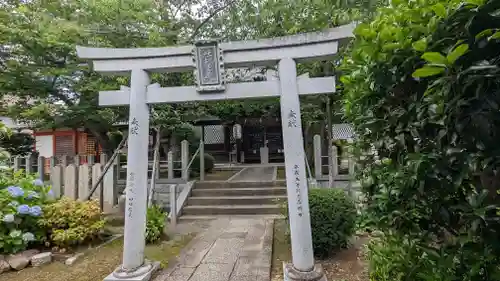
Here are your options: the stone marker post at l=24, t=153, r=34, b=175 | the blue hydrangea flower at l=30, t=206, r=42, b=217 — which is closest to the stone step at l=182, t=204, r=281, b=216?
the blue hydrangea flower at l=30, t=206, r=42, b=217

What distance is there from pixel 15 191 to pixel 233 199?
4.40m

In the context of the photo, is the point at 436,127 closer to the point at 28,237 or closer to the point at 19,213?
the point at 28,237

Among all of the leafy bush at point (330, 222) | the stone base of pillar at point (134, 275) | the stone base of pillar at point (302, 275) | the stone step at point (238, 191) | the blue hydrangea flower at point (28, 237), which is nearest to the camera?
the stone base of pillar at point (302, 275)

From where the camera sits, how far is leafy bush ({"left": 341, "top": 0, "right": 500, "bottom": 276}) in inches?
46.4

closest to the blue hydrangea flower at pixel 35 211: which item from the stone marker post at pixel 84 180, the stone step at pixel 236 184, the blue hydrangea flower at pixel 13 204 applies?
the blue hydrangea flower at pixel 13 204

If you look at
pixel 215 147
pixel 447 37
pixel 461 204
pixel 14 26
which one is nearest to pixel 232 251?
pixel 461 204

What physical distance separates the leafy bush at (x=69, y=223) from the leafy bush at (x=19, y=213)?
0.13 meters

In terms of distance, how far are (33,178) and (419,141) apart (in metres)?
6.23

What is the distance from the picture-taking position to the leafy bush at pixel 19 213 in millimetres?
4184

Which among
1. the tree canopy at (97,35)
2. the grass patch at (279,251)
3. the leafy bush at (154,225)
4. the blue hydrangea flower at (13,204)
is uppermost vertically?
→ the tree canopy at (97,35)

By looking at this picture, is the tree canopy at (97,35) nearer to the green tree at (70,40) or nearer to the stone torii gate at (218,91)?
the green tree at (70,40)

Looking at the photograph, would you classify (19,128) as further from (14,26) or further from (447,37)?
(447,37)

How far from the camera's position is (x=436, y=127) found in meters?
1.46

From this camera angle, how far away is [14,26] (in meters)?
6.57
